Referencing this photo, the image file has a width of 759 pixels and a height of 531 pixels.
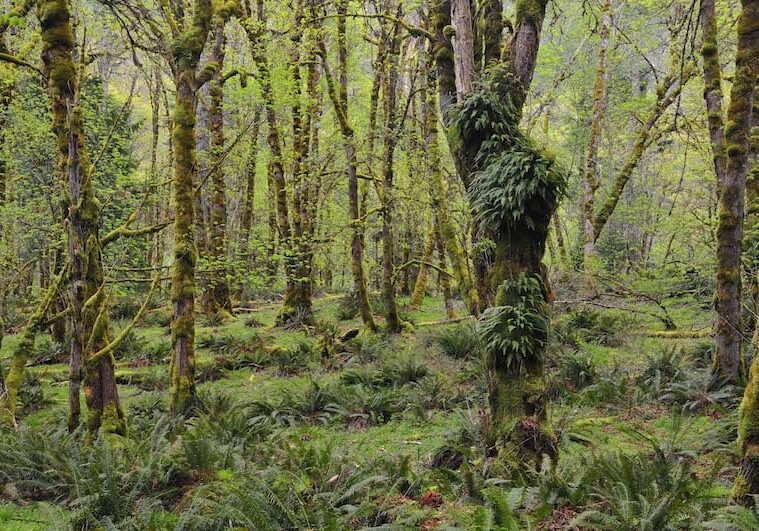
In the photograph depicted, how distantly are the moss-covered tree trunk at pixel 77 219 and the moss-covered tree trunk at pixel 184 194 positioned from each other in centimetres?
115

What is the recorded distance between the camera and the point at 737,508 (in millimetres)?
3066

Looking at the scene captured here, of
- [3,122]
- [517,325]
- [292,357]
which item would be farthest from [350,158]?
[3,122]

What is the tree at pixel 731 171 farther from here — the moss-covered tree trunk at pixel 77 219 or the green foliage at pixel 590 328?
the moss-covered tree trunk at pixel 77 219

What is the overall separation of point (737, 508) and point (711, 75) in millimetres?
6858

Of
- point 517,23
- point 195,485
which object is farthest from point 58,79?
point 517,23

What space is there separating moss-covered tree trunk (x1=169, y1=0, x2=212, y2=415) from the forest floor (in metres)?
0.77

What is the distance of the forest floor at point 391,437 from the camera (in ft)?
13.6

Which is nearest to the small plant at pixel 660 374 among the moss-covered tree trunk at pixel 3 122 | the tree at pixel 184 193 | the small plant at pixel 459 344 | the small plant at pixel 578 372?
the small plant at pixel 578 372

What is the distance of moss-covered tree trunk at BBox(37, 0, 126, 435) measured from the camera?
18.4ft

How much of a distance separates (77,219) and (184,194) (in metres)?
1.68

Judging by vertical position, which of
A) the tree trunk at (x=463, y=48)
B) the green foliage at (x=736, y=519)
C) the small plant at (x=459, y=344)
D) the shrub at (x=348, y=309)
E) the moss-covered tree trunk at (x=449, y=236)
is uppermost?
the tree trunk at (x=463, y=48)

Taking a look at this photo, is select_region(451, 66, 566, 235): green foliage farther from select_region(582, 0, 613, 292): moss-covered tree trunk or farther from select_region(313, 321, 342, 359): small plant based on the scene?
select_region(582, 0, 613, 292): moss-covered tree trunk

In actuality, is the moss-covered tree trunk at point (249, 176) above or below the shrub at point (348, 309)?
above

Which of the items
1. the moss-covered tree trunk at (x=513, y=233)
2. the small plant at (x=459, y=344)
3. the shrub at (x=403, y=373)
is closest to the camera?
the moss-covered tree trunk at (x=513, y=233)
